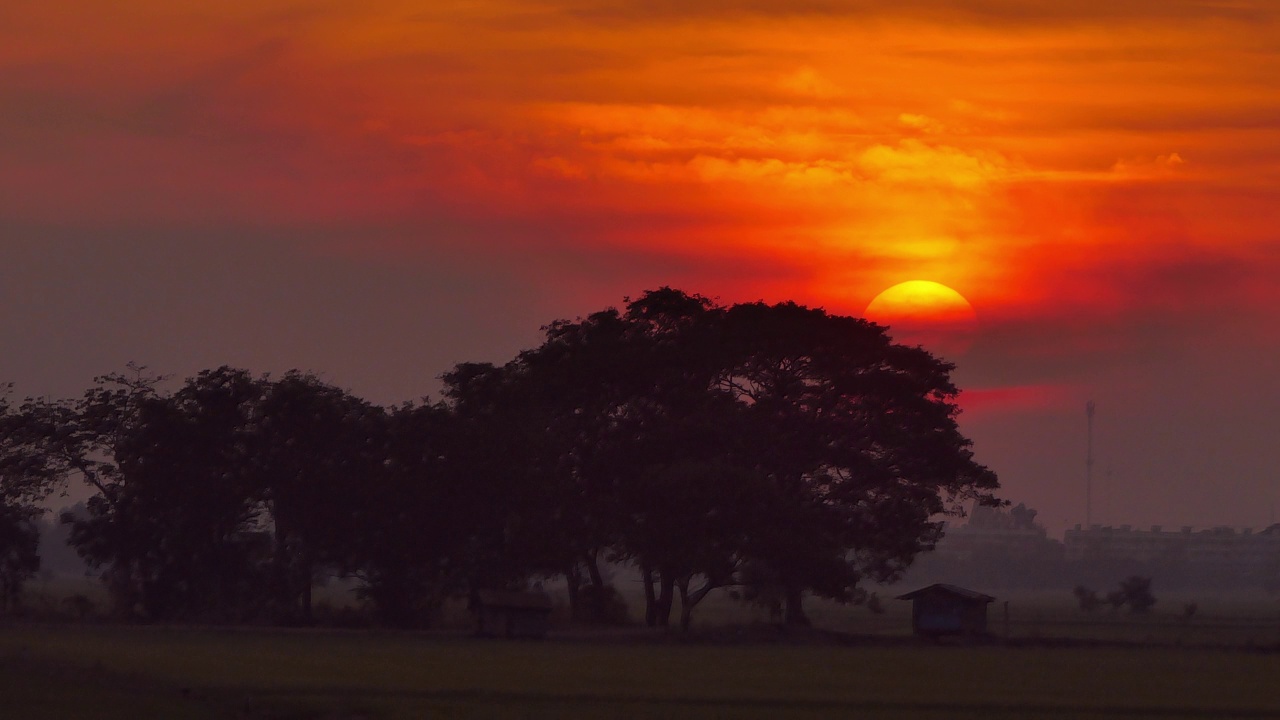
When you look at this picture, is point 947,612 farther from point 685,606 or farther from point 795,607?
point 685,606

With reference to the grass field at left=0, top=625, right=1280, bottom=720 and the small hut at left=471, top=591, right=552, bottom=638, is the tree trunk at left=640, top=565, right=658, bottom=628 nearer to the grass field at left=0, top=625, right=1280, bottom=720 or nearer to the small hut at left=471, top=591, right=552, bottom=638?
the small hut at left=471, top=591, right=552, bottom=638

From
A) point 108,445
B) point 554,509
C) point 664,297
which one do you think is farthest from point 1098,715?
point 108,445

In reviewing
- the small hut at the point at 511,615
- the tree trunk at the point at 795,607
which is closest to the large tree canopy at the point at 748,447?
the tree trunk at the point at 795,607

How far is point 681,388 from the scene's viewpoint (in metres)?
89.2

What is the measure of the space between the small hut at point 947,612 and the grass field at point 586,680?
1043 cm

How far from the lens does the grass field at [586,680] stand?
40562mm

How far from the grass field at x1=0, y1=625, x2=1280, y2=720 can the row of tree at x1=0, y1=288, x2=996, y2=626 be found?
12.9 metres

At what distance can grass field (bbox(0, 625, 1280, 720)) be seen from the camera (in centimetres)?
4056

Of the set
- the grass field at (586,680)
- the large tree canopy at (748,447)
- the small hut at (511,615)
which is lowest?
the grass field at (586,680)

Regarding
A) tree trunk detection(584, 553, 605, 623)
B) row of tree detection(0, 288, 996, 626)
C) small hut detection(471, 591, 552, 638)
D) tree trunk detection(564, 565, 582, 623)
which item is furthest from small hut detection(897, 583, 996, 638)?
small hut detection(471, 591, 552, 638)

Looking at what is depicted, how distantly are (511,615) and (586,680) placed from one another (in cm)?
2913

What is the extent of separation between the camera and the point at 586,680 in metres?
49.2

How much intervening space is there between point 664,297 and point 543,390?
26.5 ft

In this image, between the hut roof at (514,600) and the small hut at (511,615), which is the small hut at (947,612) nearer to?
the hut roof at (514,600)
